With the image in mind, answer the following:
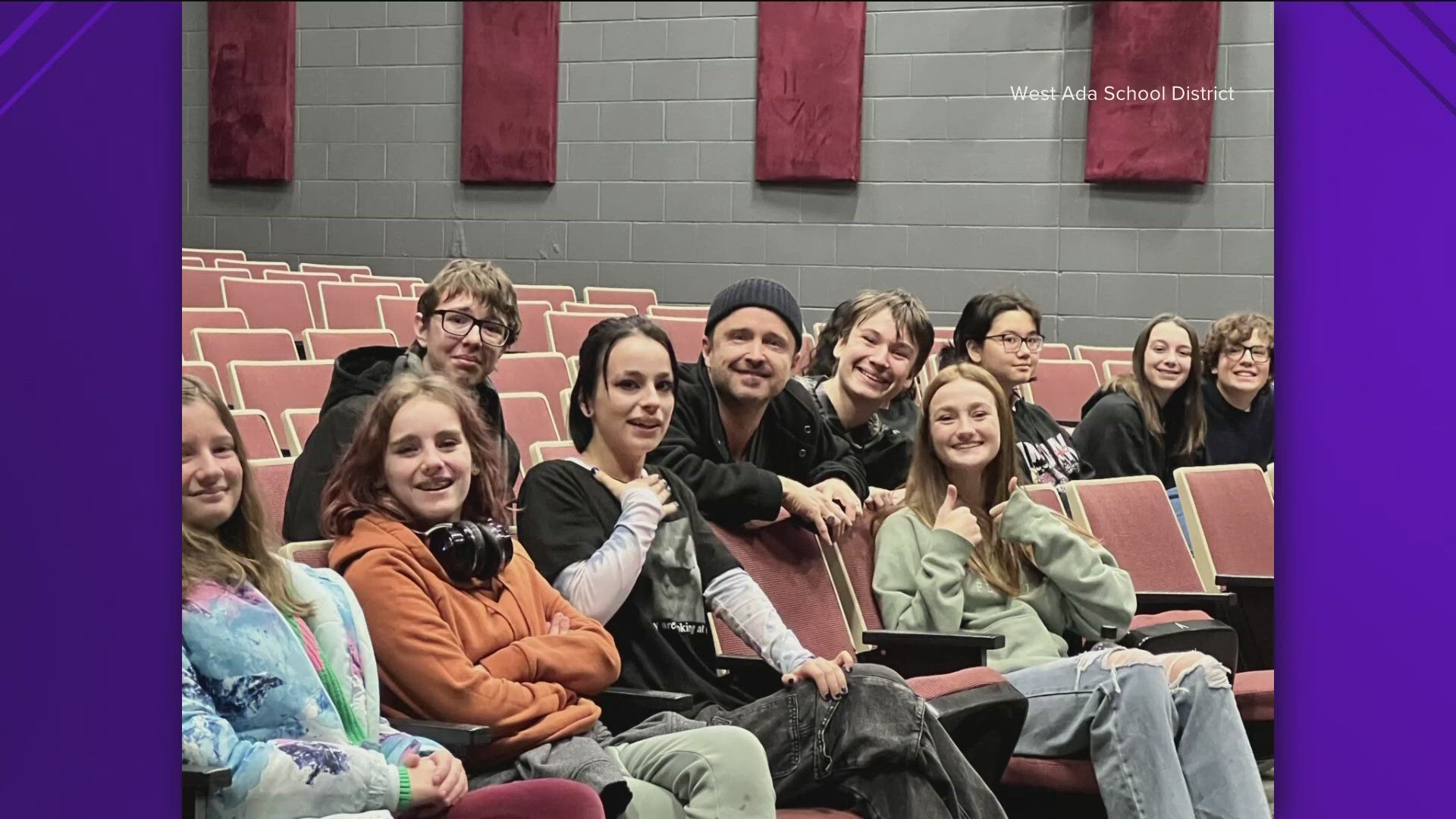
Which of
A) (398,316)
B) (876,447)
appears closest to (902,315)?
(876,447)

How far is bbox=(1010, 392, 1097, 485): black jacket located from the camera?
→ 3697 millimetres

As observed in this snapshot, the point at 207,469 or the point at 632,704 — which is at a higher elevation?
the point at 207,469

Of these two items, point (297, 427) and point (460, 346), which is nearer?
point (460, 346)

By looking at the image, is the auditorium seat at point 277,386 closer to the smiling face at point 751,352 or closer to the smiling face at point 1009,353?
the smiling face at point 751,352

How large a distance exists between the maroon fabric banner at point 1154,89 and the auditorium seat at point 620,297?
2269 millimetres

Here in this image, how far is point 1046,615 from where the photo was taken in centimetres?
278

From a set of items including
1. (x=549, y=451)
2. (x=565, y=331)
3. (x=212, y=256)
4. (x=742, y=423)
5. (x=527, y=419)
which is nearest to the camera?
(x=549, y=451)

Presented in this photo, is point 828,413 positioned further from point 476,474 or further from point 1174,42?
point 1174,42

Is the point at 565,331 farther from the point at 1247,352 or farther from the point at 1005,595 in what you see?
the point at 1005,595

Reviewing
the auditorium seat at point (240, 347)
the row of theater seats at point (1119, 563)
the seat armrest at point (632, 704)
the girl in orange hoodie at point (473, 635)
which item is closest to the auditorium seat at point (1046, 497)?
the row of theater seats at point (1119, 563)

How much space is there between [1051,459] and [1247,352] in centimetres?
89
